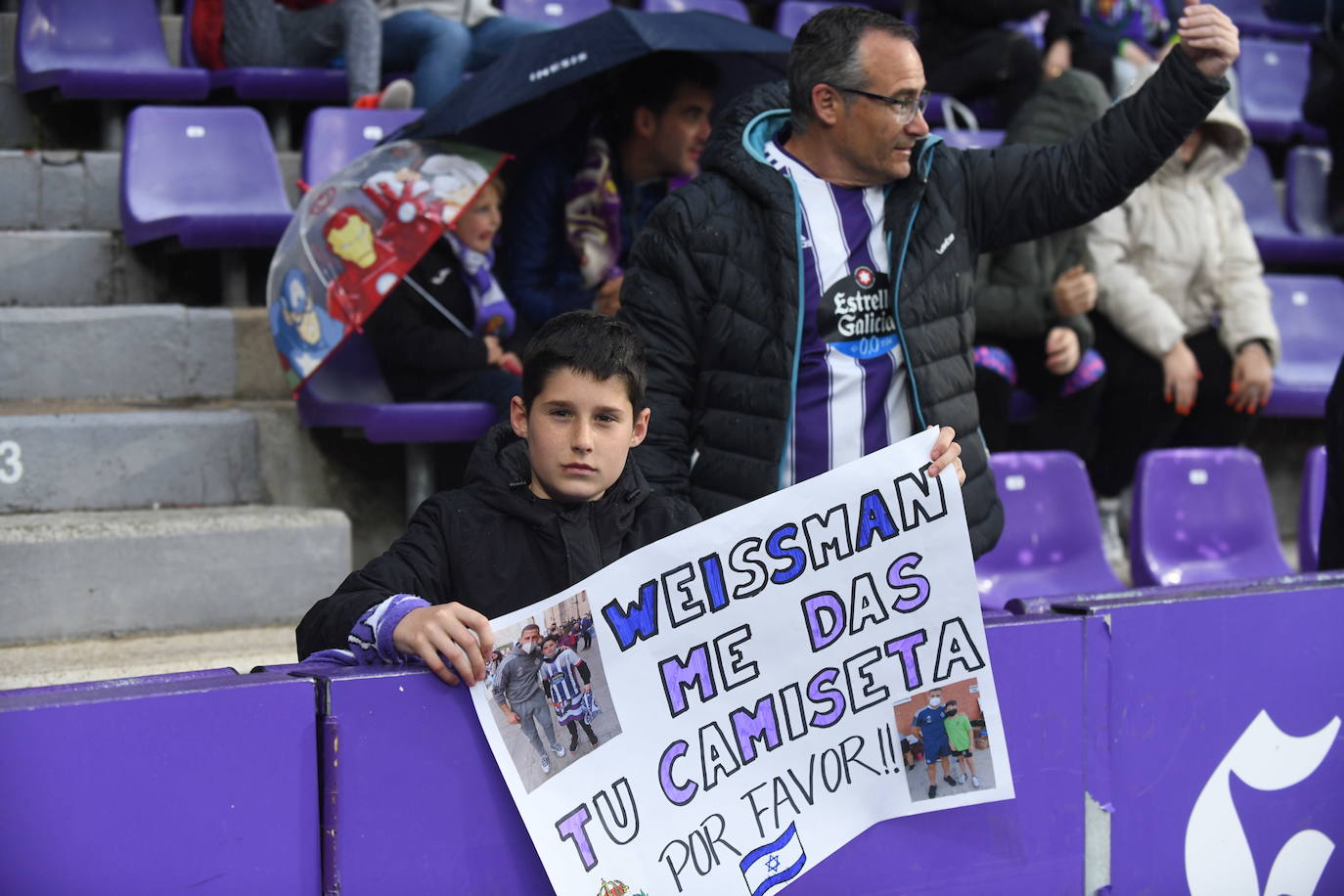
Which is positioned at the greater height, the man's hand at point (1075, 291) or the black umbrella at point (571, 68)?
the black umbrella at point (571, 68)

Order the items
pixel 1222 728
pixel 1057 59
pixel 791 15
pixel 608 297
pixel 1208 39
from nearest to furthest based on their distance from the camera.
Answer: pixel 1222 728, pixel 1208 39, pixel 608 297, pixel 1057 59, pixel 791 15

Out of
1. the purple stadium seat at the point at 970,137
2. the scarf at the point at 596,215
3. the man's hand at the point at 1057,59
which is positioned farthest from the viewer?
the man's hand at the point at 1057,59

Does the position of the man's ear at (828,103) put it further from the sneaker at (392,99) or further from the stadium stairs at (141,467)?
the sneaker at (392,99)

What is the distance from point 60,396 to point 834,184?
9.59ft

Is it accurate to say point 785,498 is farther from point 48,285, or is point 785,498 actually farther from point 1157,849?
point 48,285

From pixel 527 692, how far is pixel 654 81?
10.2ft

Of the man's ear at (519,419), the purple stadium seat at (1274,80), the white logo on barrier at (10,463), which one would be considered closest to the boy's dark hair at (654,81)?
the white logo on barrier at (10,463)

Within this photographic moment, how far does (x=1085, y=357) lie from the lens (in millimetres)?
5645

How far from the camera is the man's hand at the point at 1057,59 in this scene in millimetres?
7203

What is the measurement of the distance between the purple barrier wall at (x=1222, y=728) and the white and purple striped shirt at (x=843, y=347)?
77 centimetres

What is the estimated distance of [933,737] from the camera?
2.58m

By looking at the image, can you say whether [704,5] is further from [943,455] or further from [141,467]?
[943,455]

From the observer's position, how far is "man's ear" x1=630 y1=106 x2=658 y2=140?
16.4 ft

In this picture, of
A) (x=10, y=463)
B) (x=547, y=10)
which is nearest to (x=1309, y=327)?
(x=547, y=10)
